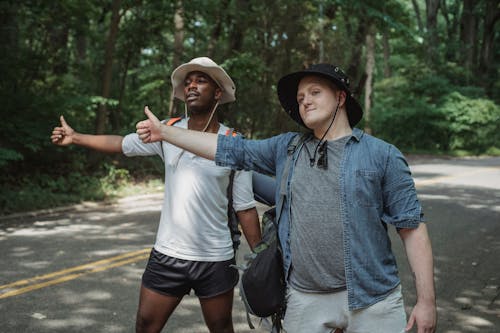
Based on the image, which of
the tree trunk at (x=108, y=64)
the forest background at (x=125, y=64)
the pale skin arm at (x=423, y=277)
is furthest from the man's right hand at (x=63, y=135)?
the tree trunk at (x=108, y=64)

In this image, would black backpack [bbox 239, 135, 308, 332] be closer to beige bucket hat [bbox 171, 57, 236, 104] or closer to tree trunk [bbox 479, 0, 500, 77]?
beige bucket hat [bbox 171, 57, 236, 104]

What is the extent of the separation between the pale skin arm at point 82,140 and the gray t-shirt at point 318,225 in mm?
1403

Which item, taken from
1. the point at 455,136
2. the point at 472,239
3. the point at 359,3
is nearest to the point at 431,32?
the point at 455,136

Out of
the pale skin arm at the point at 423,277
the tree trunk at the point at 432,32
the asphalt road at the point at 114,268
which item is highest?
the tree trunk at the point at 432,32

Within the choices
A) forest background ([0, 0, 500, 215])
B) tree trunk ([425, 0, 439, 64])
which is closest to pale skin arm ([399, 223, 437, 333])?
forest background ([0, 0, 500, 215])

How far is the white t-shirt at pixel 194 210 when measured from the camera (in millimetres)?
3168

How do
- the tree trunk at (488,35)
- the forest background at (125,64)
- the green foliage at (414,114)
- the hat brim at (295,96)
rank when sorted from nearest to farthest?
the hat brim at (295,96)
the forest background at (125,64)
the green foliage at (414,114)
the tree trunk at (488,35)

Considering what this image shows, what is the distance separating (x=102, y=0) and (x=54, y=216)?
7.06 metres

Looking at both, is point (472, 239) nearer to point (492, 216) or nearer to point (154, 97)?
point (492, 216)

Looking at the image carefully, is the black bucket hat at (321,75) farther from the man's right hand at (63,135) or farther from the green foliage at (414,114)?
the green foliage at (414,114)

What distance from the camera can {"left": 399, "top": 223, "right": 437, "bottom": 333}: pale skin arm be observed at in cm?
240

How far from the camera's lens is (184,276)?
3145 millimetres

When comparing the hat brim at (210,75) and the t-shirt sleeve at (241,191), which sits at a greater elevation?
the hat brim at (210,75)

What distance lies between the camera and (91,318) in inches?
203
